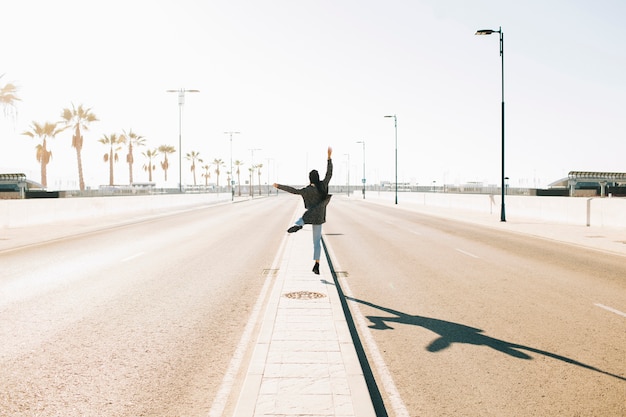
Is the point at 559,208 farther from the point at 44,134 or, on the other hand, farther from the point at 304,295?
the point at 44,134

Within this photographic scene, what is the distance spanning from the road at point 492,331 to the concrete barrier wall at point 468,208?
10.5 meters

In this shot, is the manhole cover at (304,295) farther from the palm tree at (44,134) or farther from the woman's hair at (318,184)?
the palm tree at (44,134)

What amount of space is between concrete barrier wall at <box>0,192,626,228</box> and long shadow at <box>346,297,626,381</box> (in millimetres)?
18103

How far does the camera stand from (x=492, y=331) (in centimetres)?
671

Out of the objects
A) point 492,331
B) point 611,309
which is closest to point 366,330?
point 492,331

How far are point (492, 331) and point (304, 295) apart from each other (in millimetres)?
2953

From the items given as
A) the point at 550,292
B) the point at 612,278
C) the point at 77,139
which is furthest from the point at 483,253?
the point at 77,139

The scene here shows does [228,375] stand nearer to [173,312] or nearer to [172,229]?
[173,312]

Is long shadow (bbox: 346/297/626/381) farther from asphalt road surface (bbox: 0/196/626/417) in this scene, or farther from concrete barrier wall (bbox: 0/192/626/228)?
concrete barrier wall (bbox: 0/192/626/228)

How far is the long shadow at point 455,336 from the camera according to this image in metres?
5.74

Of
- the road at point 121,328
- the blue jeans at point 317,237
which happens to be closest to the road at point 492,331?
the blue jeans at point 317,237

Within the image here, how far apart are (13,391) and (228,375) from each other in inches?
72.4

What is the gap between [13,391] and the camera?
4.70m

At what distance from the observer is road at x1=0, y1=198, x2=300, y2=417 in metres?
4.58
